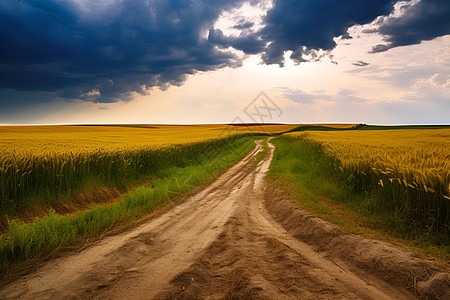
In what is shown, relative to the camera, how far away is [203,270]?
3568 mm

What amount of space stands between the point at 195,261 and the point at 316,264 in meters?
1.95

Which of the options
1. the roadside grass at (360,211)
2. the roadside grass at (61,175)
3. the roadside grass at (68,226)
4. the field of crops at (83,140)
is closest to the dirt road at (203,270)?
the roadside grass at (68,226)

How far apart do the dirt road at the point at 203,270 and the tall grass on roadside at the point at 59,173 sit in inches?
138

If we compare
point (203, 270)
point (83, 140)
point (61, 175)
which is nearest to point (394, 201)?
point (203, 270)

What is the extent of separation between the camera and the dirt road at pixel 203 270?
3082 mm

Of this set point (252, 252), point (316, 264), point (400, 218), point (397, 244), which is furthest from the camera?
point (400, 218)

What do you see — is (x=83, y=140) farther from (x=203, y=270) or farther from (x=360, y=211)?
(x=360, y=211)

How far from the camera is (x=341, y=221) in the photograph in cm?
561

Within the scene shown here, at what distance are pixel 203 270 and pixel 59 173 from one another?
642 centimetres

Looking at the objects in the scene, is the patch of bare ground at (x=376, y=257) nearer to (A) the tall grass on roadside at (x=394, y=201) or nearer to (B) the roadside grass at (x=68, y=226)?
(A) the tall grass on roadside at (x=394, y=201)

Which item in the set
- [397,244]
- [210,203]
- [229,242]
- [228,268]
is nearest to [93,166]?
[210,203]

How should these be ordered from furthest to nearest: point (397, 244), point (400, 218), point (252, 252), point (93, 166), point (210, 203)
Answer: point (93, 166) → point (210, 203) → point (400, 218) → point (397, 244) → point (252, 252)

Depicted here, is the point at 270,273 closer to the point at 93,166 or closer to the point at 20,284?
the point at 20,284

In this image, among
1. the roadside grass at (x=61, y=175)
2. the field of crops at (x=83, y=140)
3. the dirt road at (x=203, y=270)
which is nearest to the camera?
the dirt road at (x=203, y=270)
